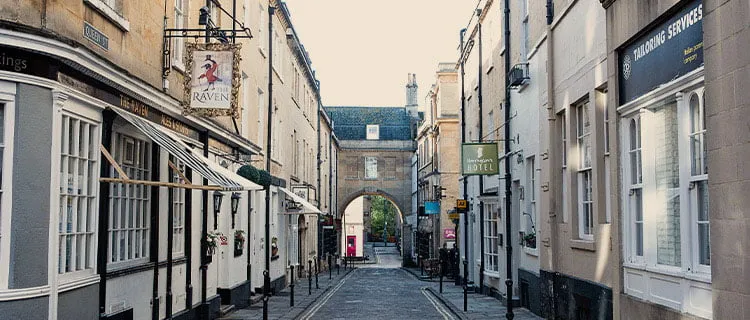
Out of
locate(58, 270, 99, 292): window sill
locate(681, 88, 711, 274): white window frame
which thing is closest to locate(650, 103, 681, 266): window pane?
locate(681, 88, 711, 274): white window frame

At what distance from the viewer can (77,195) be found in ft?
32.2

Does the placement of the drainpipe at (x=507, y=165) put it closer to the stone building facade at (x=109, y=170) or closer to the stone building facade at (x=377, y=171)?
the stone building facade at (x=109, y=170)

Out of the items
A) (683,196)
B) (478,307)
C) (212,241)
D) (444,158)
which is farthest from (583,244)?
(444,158)

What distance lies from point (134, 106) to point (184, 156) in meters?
1.15

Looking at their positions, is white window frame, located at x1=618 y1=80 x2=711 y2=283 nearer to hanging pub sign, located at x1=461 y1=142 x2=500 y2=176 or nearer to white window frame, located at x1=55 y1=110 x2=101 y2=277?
white window frame, located at x1=55 y1=110 x2=101 y2=277

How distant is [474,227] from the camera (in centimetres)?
2897

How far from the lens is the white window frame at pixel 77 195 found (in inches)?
369

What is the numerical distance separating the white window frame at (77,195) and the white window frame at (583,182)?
7.89 metres

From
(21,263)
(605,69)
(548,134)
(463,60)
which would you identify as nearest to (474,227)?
(463,60)

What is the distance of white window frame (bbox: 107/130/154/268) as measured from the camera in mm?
11336

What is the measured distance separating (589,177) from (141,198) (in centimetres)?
752

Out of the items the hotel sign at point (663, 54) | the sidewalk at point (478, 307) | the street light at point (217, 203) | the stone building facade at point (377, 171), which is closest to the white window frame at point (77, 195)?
the street light at point (217, 203)

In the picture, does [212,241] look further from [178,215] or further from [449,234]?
[449,234]

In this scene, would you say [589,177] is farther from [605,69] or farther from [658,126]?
[658,126]
